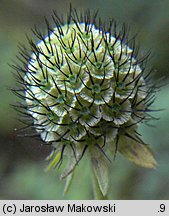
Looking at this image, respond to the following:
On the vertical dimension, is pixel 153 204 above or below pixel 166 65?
below

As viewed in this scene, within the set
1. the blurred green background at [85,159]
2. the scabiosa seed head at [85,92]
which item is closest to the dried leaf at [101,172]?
the scabiosa seed head at [85,92]

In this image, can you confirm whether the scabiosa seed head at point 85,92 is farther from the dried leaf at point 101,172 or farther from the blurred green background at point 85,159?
the blurred green background at point 85,159

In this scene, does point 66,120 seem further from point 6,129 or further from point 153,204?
point 6,129

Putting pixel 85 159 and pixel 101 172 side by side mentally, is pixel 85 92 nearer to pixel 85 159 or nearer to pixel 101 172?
pixel 101 172

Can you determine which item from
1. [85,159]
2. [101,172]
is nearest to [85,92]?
[101,172]

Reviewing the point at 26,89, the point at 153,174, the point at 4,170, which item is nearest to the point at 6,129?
the point at 4,170

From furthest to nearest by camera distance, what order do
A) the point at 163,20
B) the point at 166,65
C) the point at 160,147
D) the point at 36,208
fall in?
the point at 163,20
the point at 166,65
the point at 160,147
the point at 36,208
